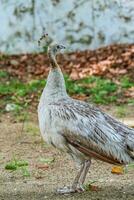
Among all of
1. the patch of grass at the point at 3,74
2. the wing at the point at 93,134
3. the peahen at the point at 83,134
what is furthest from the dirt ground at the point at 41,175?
the patch of grass at the point at 3,74

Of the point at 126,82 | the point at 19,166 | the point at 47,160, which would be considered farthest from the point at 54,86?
the point at 126,82

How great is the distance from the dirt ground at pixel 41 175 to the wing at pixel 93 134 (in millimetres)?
346

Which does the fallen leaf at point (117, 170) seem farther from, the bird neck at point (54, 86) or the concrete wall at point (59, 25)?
the concrete wall at point (59, 25)

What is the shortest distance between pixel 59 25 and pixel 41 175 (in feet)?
22.8

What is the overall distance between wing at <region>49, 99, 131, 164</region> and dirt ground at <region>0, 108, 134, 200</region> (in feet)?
1.14

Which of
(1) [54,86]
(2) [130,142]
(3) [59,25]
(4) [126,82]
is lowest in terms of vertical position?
(4) [126,82]

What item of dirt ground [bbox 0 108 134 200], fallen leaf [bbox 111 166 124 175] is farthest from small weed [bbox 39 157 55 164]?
fallen leaf [bbox 111 166 124 175]

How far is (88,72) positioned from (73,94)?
149 cm

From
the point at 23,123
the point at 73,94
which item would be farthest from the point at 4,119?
the point at 73,94

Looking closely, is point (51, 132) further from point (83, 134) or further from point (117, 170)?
point (117, 170)

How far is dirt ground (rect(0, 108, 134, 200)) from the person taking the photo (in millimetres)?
6066

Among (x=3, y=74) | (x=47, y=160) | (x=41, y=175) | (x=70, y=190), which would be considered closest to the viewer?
(x=70, y=190)

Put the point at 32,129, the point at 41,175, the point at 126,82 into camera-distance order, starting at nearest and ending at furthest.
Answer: the point at 41,175 < the point at 32,129 < the point at 126,82

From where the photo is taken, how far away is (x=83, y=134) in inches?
233
